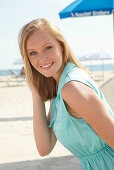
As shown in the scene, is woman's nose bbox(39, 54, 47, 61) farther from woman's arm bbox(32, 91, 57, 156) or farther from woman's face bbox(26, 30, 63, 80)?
woman's arm bbox(32, 91, 57, 156)

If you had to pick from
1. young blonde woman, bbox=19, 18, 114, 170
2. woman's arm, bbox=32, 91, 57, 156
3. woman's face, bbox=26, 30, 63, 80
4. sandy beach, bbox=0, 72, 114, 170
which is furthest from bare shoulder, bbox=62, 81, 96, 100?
sandy beach, bbox=0, 72, 114, 170

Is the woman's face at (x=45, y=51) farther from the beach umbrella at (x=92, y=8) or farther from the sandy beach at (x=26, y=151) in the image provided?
the beach umbrella at (x=92, y=8)

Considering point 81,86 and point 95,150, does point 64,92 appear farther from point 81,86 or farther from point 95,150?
point 95,150

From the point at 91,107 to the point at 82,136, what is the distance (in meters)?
0.32

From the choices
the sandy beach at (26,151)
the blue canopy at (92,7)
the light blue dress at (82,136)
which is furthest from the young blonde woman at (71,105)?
the blue canopy at (92,7)

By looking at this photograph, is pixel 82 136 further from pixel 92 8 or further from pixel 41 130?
pixel 92 8

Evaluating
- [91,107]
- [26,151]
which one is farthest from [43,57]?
[26,151]

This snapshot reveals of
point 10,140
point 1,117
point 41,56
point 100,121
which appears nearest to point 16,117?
point 1,117

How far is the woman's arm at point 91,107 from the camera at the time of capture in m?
1.21

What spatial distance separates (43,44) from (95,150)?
0.77m

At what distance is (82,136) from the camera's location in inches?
56.8

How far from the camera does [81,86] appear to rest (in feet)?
4.12

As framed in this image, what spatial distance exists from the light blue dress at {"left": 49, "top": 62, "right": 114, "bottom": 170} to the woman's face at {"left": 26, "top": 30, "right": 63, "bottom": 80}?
9 centimetres

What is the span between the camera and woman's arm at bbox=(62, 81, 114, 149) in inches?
47.5
